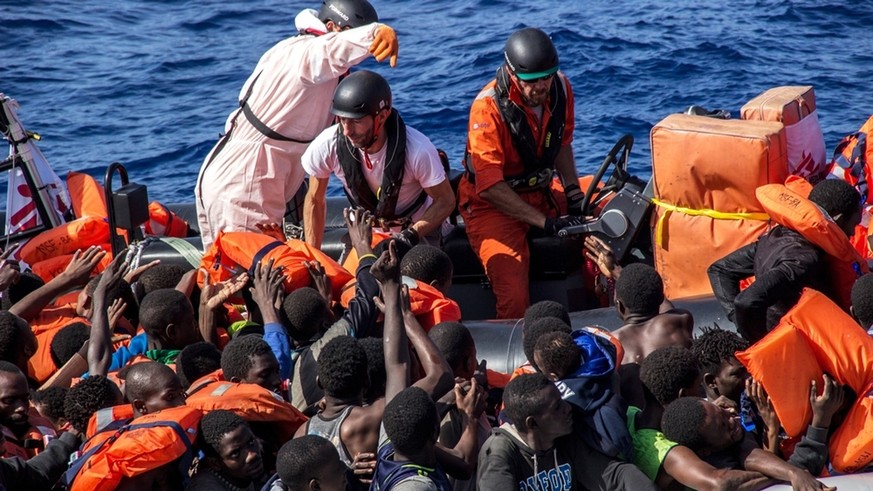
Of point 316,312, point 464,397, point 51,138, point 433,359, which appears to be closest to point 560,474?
point 464,397

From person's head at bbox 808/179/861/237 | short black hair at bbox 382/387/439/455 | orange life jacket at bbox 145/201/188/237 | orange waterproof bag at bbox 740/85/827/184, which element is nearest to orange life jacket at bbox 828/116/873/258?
orange waterproof bag at bbox 740/85/827/184

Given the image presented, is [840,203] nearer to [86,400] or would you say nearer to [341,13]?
[341,13]

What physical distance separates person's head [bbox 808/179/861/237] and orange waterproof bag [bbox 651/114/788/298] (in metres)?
0.57

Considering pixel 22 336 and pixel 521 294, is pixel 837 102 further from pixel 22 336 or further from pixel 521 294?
pixel 22 336

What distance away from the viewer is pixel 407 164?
6.56 m

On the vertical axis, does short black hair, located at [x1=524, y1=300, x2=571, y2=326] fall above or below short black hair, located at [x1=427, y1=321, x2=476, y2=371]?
below

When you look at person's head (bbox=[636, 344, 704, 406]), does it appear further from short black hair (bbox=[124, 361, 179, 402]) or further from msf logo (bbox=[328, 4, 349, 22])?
msf logo (bbox=[328, 4, 349, 22])

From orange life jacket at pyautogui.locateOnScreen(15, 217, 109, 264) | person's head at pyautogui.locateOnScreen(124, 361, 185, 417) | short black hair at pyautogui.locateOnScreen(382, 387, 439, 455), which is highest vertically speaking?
short black hair at pyautogui.locateOnScreen(382, 387, 439, 455)

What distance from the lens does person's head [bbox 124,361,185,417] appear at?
4.74 m

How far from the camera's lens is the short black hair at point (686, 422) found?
426cm

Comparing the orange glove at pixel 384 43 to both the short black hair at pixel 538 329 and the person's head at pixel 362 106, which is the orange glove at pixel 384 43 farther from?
the short black hair at pixel 538 329

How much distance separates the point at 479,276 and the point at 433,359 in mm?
2312

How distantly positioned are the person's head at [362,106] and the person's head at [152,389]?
6.29 feet

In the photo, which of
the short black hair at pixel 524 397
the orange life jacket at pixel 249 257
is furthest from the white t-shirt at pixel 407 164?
the short black hair at pixel 524 397
